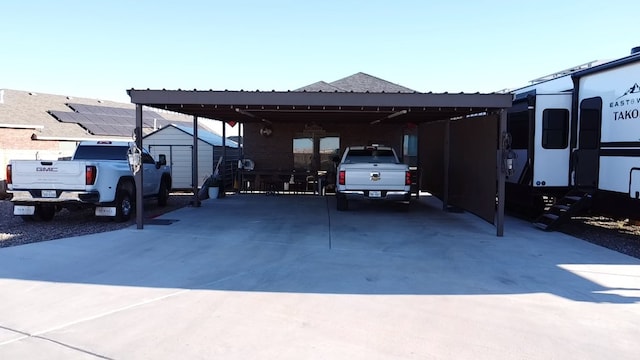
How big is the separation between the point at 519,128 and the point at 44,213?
11.1 meters

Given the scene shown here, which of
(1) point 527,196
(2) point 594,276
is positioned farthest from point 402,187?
(2) point 594,276

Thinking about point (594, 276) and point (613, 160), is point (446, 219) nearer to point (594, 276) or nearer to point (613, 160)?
point (613, 160)

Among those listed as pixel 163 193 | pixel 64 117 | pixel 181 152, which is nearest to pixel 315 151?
pixel 181 152

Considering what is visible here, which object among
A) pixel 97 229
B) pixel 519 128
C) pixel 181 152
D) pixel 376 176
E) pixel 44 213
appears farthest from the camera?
pixel 181 152

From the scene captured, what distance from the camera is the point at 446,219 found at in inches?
463

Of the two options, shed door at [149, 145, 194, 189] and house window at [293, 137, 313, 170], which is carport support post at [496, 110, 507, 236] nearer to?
house window at [293, 137, 313, 170]

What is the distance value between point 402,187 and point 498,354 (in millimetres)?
7921

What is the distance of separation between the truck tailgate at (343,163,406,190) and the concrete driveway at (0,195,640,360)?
7.61ft

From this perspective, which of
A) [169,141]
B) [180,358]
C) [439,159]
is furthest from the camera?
[169,141]

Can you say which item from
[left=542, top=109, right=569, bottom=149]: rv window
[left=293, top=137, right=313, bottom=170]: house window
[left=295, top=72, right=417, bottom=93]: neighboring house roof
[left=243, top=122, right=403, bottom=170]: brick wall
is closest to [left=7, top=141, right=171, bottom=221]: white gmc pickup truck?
[left=243, top=122, right=403, bottom=170]: brick wall

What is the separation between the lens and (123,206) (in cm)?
1099

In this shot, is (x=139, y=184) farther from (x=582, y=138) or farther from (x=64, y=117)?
(x=64, y=117)

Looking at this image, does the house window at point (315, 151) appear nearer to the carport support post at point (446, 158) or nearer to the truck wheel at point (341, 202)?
the truck wheel at point (341, 202)

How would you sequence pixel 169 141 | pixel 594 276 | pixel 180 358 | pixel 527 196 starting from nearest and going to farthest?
pixel 180 358 → pixel 594 276 → pixel 527 196 → pixel 169 141
